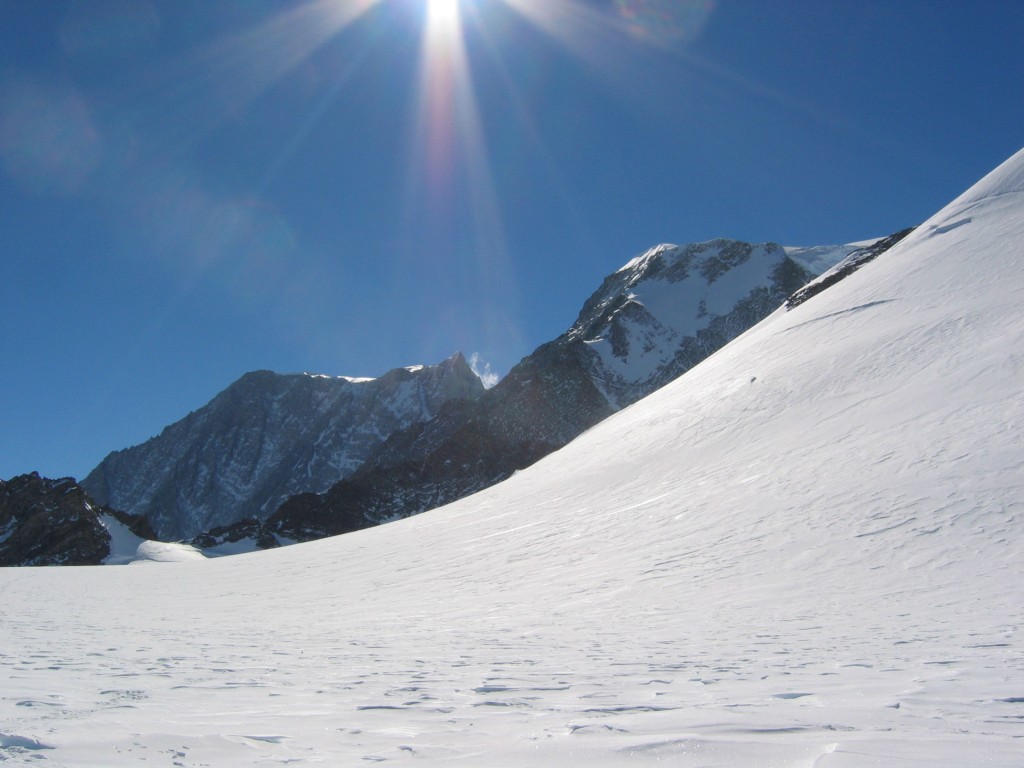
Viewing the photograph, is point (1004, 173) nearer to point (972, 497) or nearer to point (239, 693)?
point (972, 497)

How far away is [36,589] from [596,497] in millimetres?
18051

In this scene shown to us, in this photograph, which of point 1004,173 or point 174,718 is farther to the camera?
point 1004,173

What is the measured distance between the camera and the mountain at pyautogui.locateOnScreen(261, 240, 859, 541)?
133625mm

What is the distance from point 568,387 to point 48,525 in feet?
346

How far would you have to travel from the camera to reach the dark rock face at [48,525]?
7819 cm

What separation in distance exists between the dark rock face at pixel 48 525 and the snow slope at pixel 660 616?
64.5m

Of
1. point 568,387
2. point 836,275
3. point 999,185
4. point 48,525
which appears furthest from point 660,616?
point 568,387

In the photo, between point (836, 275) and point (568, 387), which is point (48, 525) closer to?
point (836, 275)

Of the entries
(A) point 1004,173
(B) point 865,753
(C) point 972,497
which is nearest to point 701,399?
(C) point 972,497

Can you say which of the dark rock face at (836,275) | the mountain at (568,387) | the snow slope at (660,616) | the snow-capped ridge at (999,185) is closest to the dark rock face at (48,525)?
the mountain at (568,387)

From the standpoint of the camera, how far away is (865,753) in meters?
3.41

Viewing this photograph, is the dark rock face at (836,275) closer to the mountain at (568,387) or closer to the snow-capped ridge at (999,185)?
the snow-capped ridge at (999,185)

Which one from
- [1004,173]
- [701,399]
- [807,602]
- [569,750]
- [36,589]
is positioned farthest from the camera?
[1004,173]

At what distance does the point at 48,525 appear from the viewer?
80.7 metres
